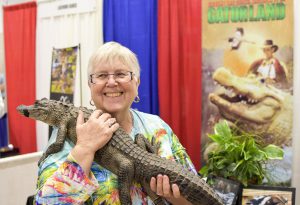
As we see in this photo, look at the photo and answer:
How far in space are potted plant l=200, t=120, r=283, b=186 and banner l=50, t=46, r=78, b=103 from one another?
6.99ft

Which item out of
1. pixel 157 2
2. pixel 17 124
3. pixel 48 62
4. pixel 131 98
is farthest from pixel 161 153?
pixel 17 124

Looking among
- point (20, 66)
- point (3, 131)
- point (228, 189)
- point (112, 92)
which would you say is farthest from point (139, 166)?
point (3, 131)

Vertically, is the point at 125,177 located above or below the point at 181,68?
below

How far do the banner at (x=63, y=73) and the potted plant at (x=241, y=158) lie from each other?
2.13 metres

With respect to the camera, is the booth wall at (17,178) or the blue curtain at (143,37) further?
the blue curtain at (143,37)

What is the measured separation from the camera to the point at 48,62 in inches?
179

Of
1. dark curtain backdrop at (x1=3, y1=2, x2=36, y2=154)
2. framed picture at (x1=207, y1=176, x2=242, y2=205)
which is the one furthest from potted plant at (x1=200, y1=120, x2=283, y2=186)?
dark curtain backdrop at (x1=3, y1=2, x2=36, y2=154)

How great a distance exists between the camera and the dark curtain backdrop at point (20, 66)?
461cm

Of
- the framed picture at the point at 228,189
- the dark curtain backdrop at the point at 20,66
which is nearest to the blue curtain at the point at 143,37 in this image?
the framed picture at the point at 228,189

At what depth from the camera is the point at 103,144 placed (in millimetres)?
1296

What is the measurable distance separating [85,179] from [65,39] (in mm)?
3329

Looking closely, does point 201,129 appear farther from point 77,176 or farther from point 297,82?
point 77,176

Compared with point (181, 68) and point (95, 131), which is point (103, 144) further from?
point (181, 68)

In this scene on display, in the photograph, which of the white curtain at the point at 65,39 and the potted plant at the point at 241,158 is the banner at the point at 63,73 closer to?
the white curtain at the point at 65,39
